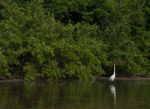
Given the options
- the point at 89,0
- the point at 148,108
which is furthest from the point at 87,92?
the point at 89,0

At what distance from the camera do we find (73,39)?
40.4 metres

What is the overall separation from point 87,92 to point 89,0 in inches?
871

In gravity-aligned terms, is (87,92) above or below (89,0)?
below

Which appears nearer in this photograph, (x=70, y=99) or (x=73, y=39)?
(x=70, y=99)

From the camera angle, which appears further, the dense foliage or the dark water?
the dense foliage

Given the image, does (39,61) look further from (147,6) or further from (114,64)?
(147,6)

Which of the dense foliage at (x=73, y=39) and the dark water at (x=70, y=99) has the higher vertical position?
the dense foliage at (x=73, y=39)

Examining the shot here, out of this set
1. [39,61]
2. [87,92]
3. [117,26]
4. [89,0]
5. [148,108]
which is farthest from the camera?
[89,0]

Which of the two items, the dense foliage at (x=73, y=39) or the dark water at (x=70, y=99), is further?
the dense foliage at (x=73, y=39)

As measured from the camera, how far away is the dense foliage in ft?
122

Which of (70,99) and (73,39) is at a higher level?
(73,39)

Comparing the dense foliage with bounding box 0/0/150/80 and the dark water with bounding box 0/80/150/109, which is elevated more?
the dense foliage with bounding box 0/0/150/80

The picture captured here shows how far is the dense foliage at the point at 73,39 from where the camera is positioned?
3712 cm

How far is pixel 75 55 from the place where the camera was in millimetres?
38094
